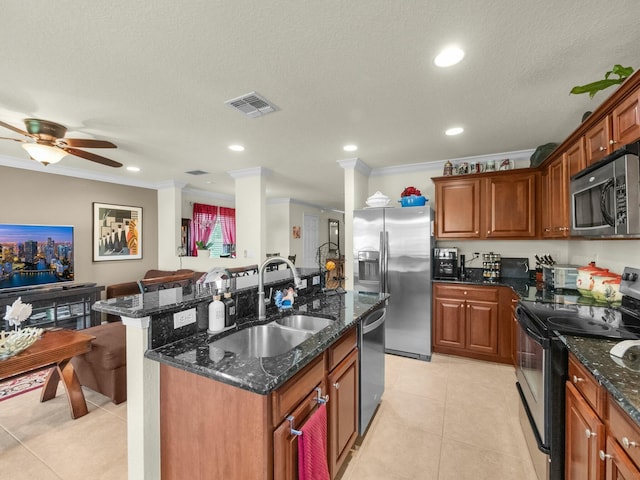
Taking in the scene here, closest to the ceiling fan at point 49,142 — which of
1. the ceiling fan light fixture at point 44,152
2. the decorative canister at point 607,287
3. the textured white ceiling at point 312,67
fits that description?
the ceiling fan light fixture at point 44,152

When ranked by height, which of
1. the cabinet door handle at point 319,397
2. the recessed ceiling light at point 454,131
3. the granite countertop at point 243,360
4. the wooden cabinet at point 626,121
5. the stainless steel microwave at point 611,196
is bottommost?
the cabinet door handle at point 319,397

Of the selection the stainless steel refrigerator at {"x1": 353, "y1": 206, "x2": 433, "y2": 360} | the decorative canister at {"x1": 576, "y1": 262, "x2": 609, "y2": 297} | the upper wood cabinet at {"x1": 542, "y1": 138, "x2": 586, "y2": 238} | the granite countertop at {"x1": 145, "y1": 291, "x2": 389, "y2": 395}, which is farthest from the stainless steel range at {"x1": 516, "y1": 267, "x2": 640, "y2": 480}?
the stainless steel refrigerator at {"x1": 353, "y1": 206, "x2": 433, "y2": 360}

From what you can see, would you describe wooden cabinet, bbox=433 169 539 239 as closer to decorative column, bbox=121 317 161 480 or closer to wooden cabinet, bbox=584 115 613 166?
wooden cabinet, bbox=584 115 613 166

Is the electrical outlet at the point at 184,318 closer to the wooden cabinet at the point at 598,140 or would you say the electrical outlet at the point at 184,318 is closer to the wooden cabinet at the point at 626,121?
the wooden cabinet at the point at 626,121

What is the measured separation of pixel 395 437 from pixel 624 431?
145 cm

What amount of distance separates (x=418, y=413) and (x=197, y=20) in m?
3.04

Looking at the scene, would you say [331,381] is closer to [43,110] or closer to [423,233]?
[423,233]

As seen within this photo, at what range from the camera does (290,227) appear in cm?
796

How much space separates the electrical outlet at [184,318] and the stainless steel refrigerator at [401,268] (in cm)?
250

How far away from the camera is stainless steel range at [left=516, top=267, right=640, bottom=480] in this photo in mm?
1486

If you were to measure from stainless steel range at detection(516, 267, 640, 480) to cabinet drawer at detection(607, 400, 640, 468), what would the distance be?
1.50 ft

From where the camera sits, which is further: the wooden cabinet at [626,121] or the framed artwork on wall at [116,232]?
the framed artwork on wall at [116,232]

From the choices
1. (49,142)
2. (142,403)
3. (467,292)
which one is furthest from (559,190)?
(49,142)

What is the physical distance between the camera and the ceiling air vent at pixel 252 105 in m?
2.25
